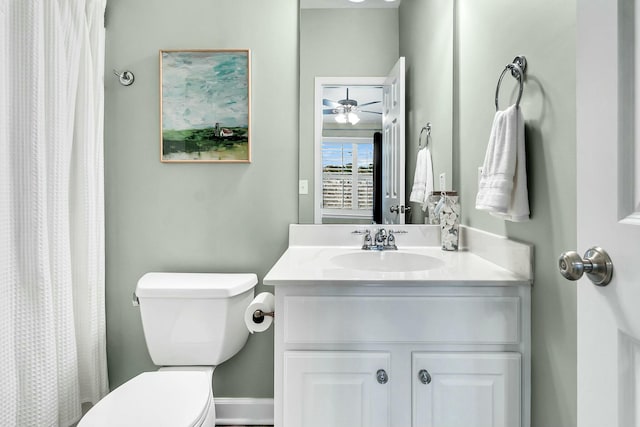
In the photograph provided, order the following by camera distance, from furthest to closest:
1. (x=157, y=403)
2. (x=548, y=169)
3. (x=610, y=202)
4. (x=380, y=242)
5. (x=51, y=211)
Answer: (x=380, y=242)
(x=51, y=211)
(x=157, y=403)
(x=548, y=169)
(x=610, y=202)

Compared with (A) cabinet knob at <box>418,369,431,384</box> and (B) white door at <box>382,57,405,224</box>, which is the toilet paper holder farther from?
(B) white door at <box>382,57,405,224</box>

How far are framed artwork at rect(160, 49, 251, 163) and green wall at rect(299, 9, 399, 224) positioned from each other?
0.90ft

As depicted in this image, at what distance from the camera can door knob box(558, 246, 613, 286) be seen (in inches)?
22.3

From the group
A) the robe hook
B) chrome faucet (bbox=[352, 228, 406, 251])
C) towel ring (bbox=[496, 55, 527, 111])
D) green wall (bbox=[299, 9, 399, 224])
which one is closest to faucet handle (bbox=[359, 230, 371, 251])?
chrome faucet (bbox=[352, 228, 406, 251])

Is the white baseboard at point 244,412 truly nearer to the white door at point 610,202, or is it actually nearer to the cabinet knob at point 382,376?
the cabinet knob at point 382,376

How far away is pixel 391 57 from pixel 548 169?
0.97 metres

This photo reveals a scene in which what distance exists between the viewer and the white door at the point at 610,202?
0.53 m

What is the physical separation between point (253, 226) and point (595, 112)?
1417 mm

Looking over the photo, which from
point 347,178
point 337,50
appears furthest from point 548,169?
point 337,50

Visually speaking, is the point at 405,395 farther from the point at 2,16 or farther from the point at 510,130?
the point at 2,16

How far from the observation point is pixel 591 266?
0.58 meters

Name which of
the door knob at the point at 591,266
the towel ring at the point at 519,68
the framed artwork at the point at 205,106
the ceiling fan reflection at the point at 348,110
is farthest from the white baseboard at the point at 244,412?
the towel ring at the point at 519,68

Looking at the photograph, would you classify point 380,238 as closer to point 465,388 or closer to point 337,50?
point 465,388

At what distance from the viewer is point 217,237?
5.74 feet
